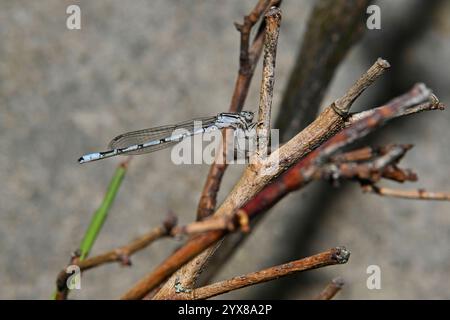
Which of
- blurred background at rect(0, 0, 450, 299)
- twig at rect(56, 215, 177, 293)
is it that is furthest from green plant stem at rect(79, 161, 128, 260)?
blurred background at rect(0, 0, 450, 299)

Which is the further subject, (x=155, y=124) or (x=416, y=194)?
(x=155, y=124)

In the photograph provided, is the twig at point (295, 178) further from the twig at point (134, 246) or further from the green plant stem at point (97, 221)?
the green plant stem at point (97, 221)

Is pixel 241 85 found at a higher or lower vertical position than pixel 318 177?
higher

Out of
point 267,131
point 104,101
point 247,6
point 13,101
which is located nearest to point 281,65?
point 247,6

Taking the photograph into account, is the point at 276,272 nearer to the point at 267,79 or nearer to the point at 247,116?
the point at 267,79

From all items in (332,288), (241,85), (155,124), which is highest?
(155,124)

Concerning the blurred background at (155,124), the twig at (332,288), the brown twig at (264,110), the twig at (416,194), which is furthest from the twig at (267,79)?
the blurred background at (155,124)

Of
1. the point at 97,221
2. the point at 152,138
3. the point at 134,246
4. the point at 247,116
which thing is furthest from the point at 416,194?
the point at 152,138
